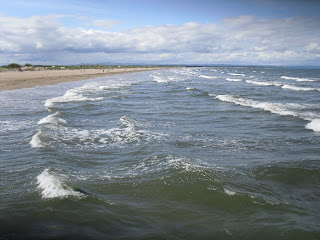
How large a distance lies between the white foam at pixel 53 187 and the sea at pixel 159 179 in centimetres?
3

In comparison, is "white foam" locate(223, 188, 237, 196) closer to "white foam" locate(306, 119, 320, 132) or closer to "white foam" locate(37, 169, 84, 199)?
"white foam" locate(37, 169, 84, 199)

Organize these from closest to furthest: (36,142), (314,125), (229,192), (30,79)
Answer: (229,192)
(36,142)
(314,125)
(30,79)

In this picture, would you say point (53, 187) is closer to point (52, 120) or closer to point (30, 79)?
point (52, 120)

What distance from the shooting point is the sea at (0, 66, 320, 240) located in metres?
6.54

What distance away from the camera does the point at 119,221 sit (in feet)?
22.2

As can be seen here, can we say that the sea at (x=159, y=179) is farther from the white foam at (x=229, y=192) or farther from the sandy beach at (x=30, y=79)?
the sandy beach at (x=30, y=79)

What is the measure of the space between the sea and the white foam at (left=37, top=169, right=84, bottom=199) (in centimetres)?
3

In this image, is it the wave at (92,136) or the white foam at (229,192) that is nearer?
the white foam at (229,192)

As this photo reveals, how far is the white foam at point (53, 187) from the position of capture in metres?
7.93

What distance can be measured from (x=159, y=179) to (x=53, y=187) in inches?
118

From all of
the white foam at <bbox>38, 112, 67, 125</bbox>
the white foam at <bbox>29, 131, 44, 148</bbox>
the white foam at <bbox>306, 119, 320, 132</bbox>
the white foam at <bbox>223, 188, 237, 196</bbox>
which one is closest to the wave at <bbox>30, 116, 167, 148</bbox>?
the white foam at <bbox>29, 131, 44, 148</bbox>

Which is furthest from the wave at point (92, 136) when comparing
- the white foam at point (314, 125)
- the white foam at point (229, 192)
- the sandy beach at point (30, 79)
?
the sandy beach at point (30, 79)

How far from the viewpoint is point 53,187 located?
27.3 feet

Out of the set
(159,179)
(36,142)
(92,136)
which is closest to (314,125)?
(159,179)
